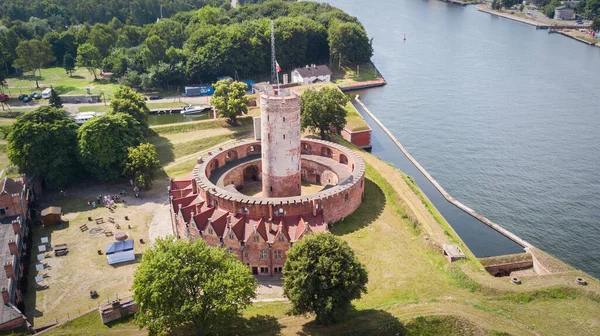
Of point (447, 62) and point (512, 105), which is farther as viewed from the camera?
point (447, 62)

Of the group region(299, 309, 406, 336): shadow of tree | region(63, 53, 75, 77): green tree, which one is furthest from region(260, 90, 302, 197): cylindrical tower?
region(63, 53, 75, 77): green tree

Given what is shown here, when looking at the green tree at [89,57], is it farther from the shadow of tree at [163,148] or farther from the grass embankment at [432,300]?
the grass embankment at [432,300]

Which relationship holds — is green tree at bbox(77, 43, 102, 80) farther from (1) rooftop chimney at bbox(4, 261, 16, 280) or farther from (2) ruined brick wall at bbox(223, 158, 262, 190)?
(1) rooftop chimney at bbox(4, 261, 16, 280)

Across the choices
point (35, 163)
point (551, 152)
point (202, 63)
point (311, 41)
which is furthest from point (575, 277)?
point (311, 41)

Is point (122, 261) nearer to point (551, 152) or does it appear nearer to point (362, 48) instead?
point (551, 152)

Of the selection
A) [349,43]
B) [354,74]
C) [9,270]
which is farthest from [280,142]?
[349,43]

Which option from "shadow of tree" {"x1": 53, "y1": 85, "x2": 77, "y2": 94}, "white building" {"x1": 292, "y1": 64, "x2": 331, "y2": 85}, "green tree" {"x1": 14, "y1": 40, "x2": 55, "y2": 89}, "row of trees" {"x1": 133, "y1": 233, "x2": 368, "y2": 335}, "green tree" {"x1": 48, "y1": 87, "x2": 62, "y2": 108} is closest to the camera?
"row of trees" {"x1": 133, "y1": 233, "x2": 368, "y2": 335}
